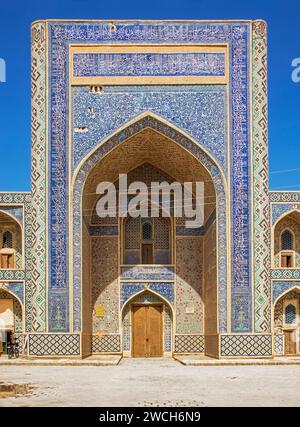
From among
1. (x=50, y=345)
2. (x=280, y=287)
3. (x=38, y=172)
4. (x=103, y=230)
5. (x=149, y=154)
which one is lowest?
(x=50, y=345)

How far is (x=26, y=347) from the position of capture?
56.5ft

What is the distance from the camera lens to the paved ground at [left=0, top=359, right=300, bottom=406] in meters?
8.41

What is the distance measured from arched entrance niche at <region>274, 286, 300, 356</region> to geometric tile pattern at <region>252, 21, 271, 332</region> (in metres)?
2.38

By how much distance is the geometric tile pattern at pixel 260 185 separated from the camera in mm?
16375

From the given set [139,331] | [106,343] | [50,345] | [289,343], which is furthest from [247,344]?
[50,345]

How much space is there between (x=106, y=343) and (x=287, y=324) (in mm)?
4556

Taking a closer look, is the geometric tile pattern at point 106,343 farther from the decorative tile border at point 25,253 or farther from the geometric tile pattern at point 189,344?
the decorative tile border at point 25,253

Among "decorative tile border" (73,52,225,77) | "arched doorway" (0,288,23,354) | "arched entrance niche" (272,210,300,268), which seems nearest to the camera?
"decorative tile border" (73,52,225,77)

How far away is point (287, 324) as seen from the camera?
61.7 feet

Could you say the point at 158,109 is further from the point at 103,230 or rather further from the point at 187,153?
the point at 103,230

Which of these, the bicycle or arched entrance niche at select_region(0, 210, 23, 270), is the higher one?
arched entrance niche at select_region(0, 210, 23, 270)

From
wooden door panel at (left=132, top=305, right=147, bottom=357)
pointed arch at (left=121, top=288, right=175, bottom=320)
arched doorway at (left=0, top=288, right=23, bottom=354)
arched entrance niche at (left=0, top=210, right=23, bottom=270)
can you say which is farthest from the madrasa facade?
wooden door panel at (left=132, top=305, right=147, bottom=357)

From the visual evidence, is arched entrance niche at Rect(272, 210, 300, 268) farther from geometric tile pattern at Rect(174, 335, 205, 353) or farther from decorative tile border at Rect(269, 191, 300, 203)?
geometric tile pattern at Rect(174, 335, 205, 353)
